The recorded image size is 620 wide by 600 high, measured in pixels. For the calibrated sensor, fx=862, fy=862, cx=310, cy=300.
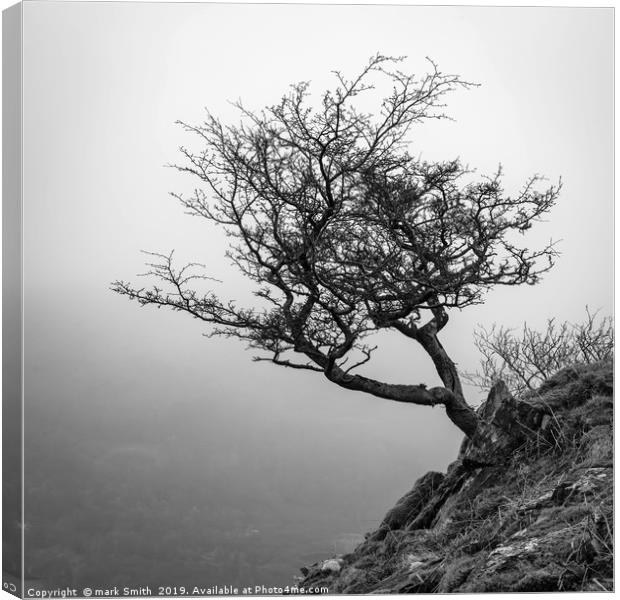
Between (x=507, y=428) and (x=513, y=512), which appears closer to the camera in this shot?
(x=513, y=512)

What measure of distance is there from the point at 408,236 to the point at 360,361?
138 centimetres

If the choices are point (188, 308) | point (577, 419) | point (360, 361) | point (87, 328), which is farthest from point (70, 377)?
point (577, 419)

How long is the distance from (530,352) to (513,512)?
20.2 feet

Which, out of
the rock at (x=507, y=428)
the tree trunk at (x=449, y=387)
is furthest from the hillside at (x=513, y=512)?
the tree trunk at (x=449, y=387)

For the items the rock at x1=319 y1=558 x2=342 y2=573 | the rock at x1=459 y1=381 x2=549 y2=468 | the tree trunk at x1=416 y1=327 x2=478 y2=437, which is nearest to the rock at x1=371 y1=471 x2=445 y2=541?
the rock at x1=319 y1=558 x2=342 y2=573

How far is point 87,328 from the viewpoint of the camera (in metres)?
9.45

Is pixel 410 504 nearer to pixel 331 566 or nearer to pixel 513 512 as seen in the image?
pixel 331 566

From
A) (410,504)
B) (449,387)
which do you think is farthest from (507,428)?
(410,504)

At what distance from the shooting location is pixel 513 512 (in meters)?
7.28

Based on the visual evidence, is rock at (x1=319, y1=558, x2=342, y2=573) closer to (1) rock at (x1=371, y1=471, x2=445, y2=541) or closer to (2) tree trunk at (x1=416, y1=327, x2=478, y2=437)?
(1) rock at (x1=371, y1=471, x2=445, y2=541)

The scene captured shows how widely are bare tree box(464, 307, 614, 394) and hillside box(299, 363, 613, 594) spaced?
9.83 ft

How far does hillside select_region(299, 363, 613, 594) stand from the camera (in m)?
6.26

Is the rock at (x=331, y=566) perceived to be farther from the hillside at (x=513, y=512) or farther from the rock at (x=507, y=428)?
the rock at (x=507, y=428)

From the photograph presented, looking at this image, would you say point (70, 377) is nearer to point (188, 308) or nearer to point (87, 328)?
point (87, 328)
